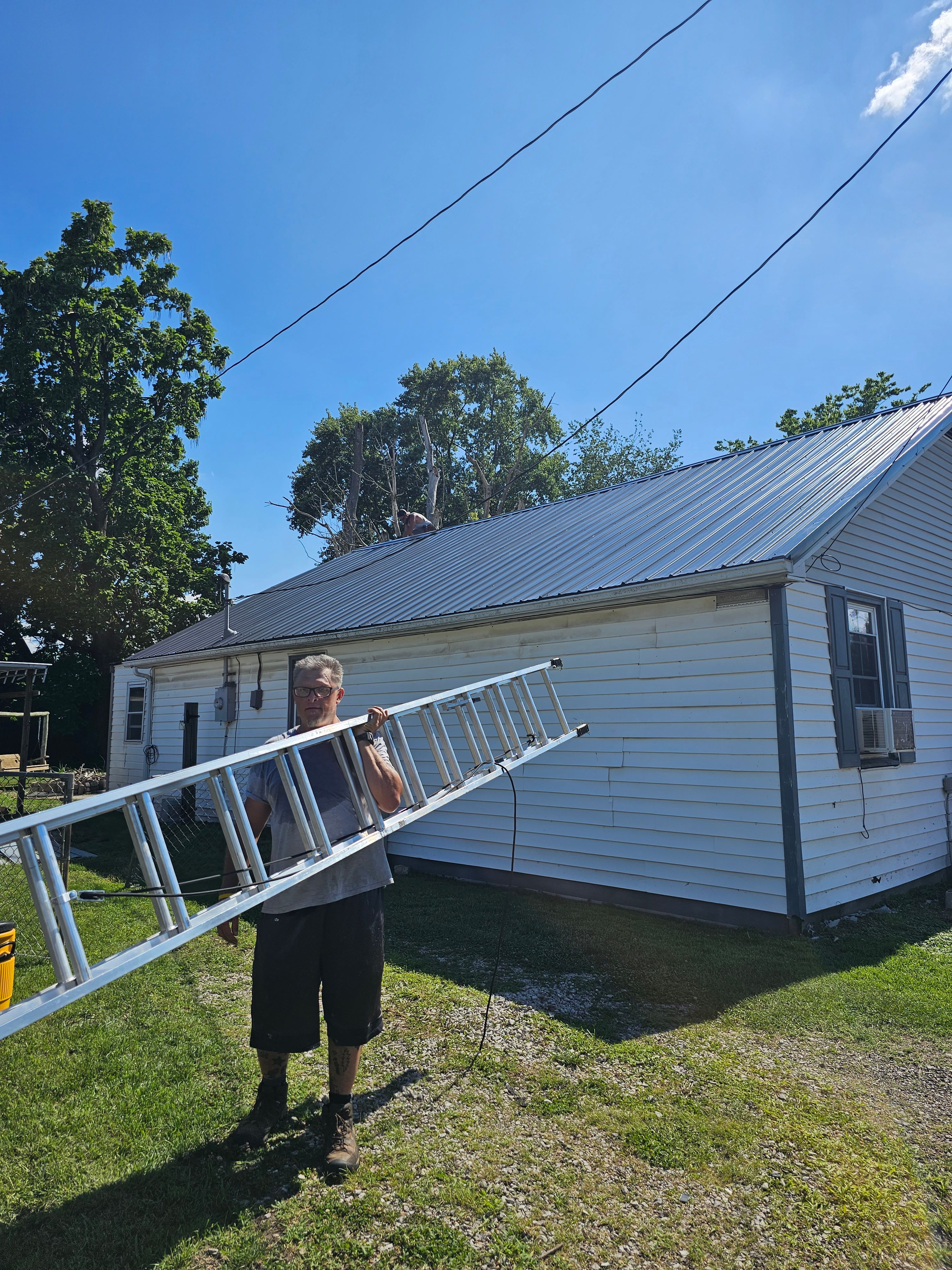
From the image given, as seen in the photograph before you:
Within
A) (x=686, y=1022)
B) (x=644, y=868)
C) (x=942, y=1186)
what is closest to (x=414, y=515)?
(x=644, y=868)

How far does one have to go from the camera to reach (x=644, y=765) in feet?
23.4

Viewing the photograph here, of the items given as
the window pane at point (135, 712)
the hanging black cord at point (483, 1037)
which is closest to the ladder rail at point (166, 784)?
the hanging black cord at point (483, 1037)

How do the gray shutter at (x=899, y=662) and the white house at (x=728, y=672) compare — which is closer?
the white house at (x=728, y=672)

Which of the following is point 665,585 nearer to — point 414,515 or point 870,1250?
point 870,1250

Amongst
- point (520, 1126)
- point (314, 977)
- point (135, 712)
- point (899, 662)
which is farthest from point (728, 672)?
point (135, 712)

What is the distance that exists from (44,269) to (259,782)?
23880 millimetres

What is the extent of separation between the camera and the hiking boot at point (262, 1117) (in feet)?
10.3

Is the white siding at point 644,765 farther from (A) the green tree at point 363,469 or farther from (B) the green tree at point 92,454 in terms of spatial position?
(A) the green tree at point 363,469

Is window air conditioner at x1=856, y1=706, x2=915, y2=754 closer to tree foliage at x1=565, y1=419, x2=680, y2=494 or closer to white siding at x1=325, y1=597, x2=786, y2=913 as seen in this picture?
white siding at x1=325, y1=597, x2=786, y2=913

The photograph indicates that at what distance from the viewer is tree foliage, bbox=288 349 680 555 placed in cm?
3419

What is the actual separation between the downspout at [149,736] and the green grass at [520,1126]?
10.3 metres

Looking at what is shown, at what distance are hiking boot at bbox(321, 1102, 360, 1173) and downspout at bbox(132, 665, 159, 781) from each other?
43.4 ft

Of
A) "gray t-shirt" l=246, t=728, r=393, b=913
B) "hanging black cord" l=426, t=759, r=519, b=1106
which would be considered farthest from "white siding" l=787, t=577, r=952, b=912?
"gray t-shirt" l=246, t=728, r=393, b=913

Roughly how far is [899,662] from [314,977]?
7.07 meters
